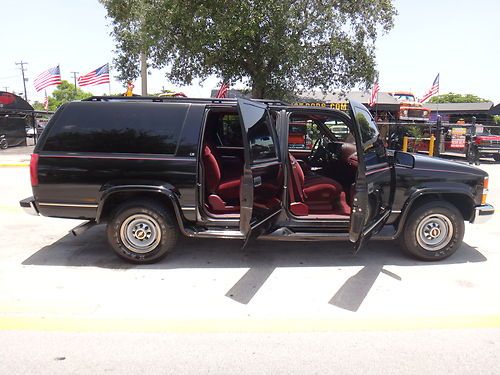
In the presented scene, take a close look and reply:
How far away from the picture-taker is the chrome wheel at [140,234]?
4.77 meters

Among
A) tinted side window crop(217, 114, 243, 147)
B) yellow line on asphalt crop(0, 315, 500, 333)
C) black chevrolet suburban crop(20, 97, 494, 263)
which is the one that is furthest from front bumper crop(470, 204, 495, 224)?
tinted side window crop(217, 114, 243, 147)

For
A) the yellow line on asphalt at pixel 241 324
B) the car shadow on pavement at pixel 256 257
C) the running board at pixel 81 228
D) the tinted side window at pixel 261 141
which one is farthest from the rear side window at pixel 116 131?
the yellow line on asphalt at pixel 241 324

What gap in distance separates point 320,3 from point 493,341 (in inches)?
541

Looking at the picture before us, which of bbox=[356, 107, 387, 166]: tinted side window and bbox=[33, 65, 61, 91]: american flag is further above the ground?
bbox=[33, 65, 61, 91]: american flag

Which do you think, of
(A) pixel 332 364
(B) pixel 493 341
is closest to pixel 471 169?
(B) pixel 493 341

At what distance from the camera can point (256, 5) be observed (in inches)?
523

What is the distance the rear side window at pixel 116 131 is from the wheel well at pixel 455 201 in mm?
2937

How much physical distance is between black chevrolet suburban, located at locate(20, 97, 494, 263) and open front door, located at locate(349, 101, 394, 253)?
2 centimetres

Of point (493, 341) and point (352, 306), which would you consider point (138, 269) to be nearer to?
point (352, 306)

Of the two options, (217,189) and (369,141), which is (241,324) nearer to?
(217,189)

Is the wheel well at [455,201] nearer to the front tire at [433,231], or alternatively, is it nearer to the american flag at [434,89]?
the front tire at [433,231]

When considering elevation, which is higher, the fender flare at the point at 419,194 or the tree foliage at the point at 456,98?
the tree foliage at the point at 456,98

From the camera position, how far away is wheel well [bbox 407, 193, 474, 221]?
16.3ft

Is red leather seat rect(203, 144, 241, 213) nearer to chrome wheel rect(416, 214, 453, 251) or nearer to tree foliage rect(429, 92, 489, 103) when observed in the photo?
chrome wheel rect(416, 214, 453, 251)
